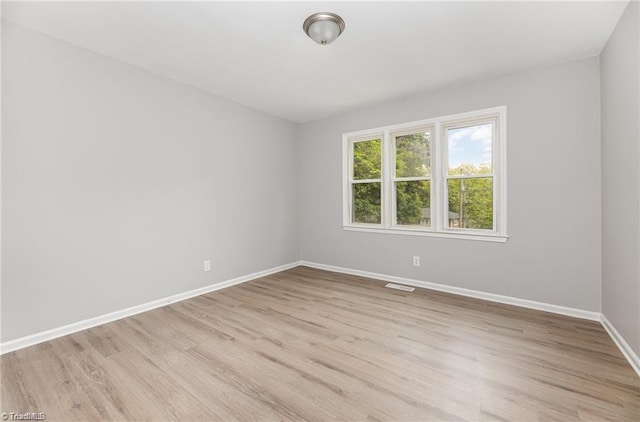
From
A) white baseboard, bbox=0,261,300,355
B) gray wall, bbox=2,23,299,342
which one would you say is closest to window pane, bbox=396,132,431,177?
gray wall, bbox=2,23,299,342

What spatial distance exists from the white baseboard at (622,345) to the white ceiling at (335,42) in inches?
99.2

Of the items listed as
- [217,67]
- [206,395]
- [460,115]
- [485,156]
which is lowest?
[206,395]

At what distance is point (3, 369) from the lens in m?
2.00

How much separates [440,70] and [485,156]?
116 cm

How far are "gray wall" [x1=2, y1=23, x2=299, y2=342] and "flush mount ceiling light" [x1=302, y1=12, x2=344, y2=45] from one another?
1948mm

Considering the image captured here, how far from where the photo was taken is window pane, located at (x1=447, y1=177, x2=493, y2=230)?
3.41 meters

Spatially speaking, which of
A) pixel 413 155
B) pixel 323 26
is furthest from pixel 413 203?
pixel 323 26

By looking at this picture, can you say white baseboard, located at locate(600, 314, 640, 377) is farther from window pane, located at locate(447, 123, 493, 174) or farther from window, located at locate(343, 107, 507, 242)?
window pane, located at locate(447, 123, 493, 174)

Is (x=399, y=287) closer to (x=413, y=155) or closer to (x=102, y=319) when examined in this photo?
(x=413, y=155)

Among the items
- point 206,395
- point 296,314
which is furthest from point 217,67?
point 206,395

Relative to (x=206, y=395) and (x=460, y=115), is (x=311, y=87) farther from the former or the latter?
(x=206, y=395)

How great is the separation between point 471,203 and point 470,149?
0.68 metres

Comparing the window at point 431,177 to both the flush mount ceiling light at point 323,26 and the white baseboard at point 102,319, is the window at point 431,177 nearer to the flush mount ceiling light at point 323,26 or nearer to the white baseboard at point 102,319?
the flush mount ceiling light at point 323,26

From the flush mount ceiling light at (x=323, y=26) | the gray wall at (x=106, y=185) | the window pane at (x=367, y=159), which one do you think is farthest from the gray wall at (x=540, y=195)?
the gray wall at (x=106, y=185)
